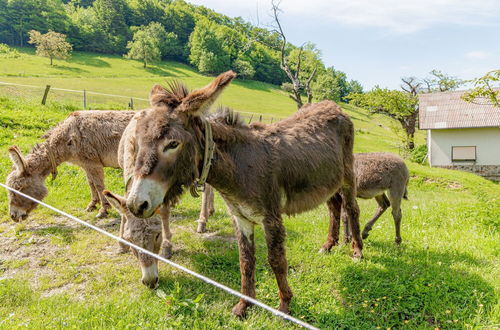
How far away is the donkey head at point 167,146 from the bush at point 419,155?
95.3 feet

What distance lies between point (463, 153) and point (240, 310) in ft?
88.5

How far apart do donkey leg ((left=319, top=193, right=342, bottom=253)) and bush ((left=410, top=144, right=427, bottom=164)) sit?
2575cm

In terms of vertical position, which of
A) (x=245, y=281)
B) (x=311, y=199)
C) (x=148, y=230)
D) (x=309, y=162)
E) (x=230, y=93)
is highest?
(x=230, y=93)

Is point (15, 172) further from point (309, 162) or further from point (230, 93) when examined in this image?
point (230, 93)

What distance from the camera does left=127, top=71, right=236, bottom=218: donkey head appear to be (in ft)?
6.67

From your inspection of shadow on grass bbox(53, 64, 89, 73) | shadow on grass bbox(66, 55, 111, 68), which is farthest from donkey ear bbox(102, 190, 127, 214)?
shadow on grass bbox(66, 55, 111, 68)

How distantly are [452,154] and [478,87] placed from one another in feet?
67.7

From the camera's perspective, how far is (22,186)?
571 cm

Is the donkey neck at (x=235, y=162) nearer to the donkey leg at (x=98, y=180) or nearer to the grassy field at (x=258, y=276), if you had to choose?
the grassy field at (x=258, y=276)

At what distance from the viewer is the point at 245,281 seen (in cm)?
333

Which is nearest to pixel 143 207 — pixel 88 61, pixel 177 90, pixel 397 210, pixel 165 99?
pixel 165 99

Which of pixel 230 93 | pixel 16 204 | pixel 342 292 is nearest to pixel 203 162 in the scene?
pixel 342 292

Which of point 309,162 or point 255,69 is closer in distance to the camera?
point 309,162

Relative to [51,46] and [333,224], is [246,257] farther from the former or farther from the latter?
[51,46]
